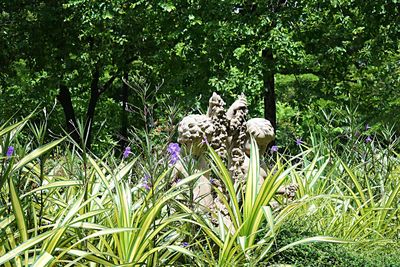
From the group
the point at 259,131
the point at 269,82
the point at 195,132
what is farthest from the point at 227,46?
the point at 195,132

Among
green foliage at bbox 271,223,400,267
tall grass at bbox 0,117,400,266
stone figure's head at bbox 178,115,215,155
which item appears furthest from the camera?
stone figure's head at bbox 178,115,215,155

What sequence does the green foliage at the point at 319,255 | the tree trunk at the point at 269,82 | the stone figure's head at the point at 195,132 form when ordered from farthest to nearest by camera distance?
the tree trunk at the point at 269,82, the stone figure's head at the point at 195,132, the green foliage at the point at 319,255

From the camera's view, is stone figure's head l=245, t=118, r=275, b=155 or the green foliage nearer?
the green foliage

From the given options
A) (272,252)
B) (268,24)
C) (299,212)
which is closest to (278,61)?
(268,24)

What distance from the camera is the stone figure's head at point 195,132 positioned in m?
4.59

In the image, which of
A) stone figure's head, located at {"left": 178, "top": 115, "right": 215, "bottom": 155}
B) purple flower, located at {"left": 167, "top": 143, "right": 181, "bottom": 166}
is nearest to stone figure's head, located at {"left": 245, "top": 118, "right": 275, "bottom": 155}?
stone figure's head, located at {"left": 178, "top": 115, "right": 215, "bottom": 155}

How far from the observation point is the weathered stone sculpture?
4.61 m

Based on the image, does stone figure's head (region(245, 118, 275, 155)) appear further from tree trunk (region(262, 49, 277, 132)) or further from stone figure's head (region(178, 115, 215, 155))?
tree trunk (region(262, 49, 277, 132))

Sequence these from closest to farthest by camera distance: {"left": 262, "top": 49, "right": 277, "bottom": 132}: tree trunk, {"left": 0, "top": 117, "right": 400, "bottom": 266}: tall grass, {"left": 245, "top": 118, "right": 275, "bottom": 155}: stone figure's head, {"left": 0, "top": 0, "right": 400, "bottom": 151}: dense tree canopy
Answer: {"left": 0, "top": 117, "right": 400, "bottom": 266}: tall grass → {"left": 245, "top": 118, "right": 275, "bottom": 155}: stone figure's head → {"left": 0, "top": 0, "right": 400, "bottom": 151}: dense tree canopy → {"left": 262, "top": 49, "right": 277, "bottom": 132}: tree trunk

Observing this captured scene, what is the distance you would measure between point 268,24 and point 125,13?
2.70 meters

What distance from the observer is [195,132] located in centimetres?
459

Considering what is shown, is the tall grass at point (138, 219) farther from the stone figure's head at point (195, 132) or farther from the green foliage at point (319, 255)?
the stone figure's head at point (195, 132)

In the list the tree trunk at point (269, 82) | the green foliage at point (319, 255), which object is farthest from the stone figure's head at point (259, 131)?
the tree trunk at point (269, 82)

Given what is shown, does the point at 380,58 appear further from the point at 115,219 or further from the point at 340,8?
the point at 115,219
